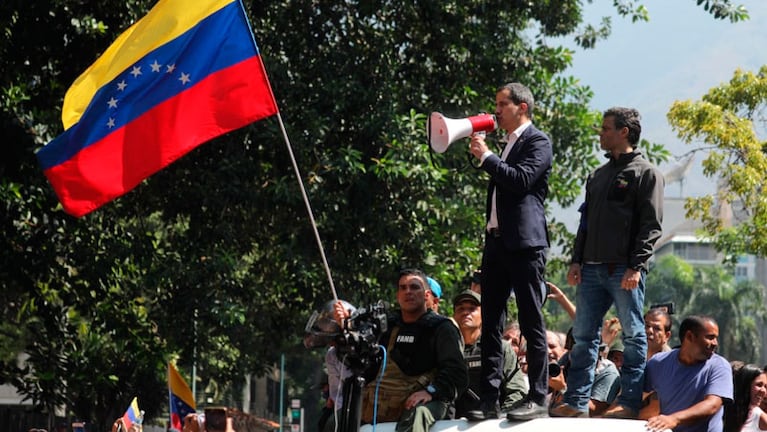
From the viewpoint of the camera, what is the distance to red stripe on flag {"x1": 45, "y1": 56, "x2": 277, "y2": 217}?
995cm

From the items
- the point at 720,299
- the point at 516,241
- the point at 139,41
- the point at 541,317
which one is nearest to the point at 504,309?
the point at 541,317

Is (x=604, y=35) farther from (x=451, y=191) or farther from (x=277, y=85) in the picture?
(x=277, y=85)

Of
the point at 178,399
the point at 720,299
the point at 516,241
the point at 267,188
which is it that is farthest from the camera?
the point at 720,299

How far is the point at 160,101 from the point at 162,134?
0.87ft

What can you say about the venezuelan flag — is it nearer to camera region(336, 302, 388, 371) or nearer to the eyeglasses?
the eyeglasses

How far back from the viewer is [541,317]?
784cm

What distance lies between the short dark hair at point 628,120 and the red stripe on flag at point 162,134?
2.81 metres

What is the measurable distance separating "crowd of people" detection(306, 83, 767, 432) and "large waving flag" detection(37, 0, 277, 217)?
2.42 meters

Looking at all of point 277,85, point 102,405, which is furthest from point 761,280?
point 277,85

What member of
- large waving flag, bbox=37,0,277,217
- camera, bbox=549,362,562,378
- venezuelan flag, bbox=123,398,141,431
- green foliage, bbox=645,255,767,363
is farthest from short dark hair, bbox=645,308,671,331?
green foliage, bbox=645,255,767,363

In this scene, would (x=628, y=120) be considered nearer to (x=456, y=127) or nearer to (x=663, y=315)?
(x=456, y=127)

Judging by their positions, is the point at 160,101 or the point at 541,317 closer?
the point at 541,317

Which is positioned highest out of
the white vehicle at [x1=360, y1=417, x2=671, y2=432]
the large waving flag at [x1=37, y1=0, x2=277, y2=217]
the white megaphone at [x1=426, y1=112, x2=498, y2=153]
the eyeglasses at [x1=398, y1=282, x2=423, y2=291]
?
the large waving flag at [x1=37, y1=0, x2=277, y2=217]

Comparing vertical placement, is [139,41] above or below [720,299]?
below
